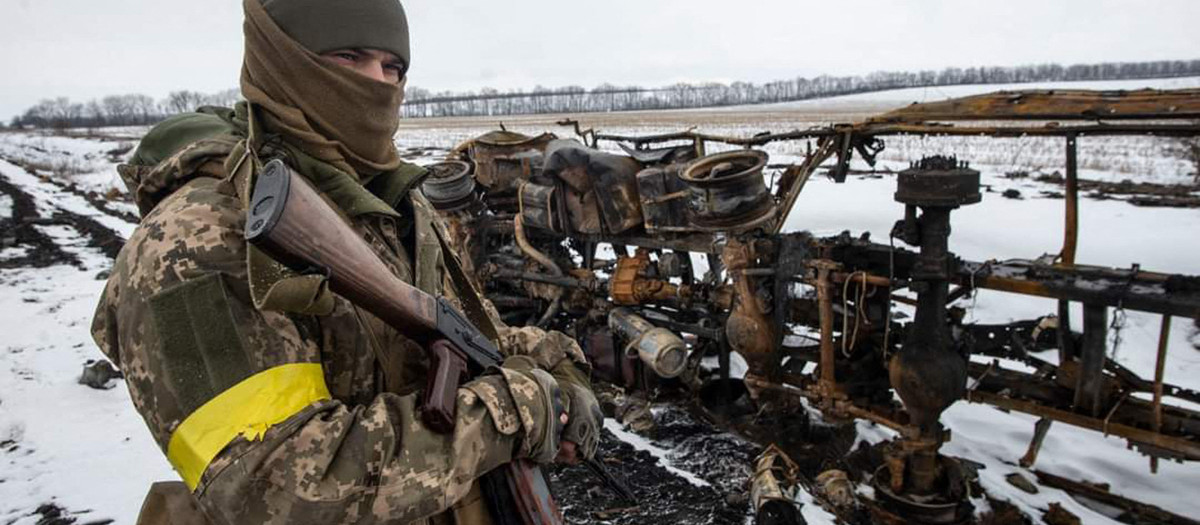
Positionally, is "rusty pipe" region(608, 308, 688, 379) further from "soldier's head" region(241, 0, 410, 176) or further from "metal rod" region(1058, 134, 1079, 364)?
"soldier's head" region(241, 0, 410, 176)

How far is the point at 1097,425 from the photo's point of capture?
3.92m

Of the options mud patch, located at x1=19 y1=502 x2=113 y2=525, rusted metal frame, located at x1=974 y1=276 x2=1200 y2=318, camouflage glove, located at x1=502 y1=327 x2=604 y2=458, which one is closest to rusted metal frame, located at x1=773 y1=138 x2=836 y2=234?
rusted metal frame, located at x1=974 y1=276 x2=1200 y2=318

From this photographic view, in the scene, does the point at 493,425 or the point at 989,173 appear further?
the point at 989,173

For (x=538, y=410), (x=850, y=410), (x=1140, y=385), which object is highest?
(x=538, y=410)

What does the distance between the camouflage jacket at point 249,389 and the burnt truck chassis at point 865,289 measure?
3.09 metres

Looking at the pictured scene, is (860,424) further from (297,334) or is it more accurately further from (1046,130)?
(297,334)

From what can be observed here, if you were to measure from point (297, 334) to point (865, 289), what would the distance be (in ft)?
13.1

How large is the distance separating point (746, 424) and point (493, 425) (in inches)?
184

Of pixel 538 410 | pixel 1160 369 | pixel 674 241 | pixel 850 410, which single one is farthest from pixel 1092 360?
pixel 538 410

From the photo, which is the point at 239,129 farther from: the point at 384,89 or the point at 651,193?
the point at 651,193

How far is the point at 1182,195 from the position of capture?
1372 cm

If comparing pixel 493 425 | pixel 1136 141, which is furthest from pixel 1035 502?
pixel 1136 141

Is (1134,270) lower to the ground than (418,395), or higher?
lower

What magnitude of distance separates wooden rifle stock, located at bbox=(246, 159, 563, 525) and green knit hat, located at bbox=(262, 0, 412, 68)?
0.44 meters
